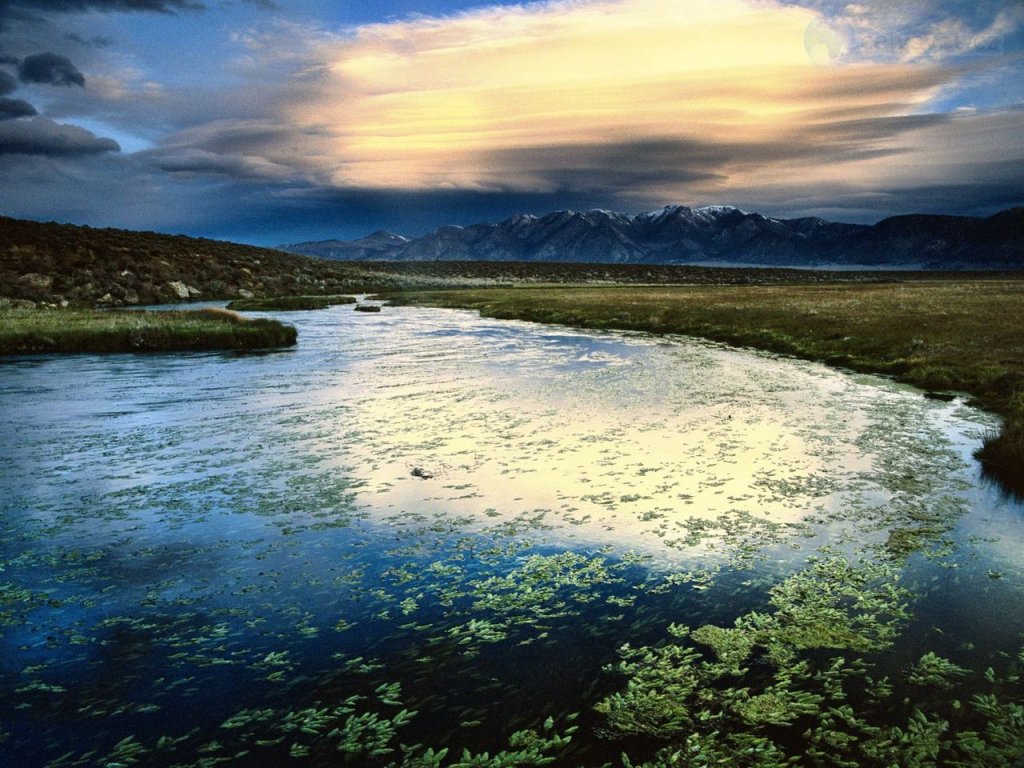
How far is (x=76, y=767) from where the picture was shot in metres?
7.17

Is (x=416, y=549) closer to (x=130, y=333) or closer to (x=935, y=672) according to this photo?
(x=935, y=672)

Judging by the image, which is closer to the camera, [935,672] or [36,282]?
[935,672]

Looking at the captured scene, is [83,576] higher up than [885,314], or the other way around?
[885,314]

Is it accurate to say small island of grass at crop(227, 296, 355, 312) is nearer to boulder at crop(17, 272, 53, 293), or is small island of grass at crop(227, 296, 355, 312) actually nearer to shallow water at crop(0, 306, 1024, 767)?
boulder at crop(17, 272, 53, 293)

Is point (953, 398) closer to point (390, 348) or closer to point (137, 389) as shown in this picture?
point (390, 348)

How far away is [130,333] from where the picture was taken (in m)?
44.3

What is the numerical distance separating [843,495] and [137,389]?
2915 cm

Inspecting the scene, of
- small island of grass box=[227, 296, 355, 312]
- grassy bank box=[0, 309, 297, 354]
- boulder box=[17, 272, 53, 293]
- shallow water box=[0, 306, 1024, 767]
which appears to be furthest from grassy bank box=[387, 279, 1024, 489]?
boulder box=[17, 272, 53, 293]

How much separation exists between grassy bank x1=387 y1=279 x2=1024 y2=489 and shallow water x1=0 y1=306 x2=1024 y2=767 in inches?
120

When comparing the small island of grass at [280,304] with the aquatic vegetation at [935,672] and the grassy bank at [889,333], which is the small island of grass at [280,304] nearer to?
the grassy bank at [889,333]

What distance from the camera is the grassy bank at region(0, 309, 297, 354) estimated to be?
42.0 metres

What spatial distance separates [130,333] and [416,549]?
39.9 m

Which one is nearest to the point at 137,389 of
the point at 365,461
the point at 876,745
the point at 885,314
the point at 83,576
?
the point at 365,461

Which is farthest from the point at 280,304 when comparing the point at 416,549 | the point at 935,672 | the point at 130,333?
the point at 935,672
